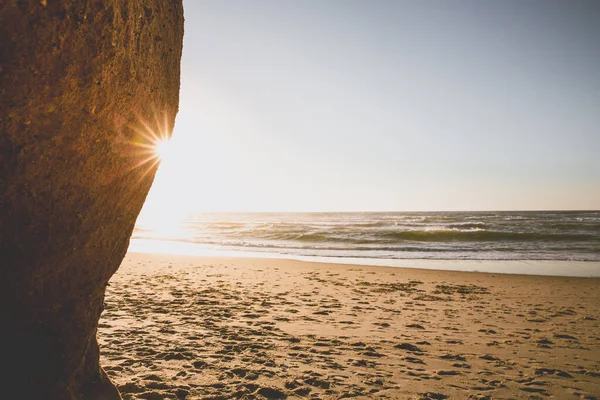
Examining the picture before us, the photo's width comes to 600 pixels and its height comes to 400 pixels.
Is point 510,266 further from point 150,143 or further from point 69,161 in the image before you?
point 69,161

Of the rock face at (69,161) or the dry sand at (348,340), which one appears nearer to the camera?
the rock face at (69,161)

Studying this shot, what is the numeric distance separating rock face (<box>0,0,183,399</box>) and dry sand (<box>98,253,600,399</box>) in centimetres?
131

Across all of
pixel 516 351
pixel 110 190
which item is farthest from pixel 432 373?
pixel 110 190

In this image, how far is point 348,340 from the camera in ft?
15.7

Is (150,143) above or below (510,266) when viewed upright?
above

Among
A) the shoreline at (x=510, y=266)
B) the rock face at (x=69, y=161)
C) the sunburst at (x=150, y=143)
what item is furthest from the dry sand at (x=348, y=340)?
the shoreline at (x=510, y=266)

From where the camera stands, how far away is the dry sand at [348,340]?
3.45 metres

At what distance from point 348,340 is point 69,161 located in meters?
4.09

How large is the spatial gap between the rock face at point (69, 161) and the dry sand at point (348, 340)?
1306 mm

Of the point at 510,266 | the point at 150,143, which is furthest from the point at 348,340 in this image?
the point at 510,266

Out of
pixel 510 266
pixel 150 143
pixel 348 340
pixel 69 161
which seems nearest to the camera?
pixel 69 161

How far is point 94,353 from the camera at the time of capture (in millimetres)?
2561

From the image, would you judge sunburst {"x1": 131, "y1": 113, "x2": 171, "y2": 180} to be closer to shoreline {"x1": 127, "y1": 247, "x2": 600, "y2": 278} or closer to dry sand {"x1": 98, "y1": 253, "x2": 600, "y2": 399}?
dry sand {"x1": 98, "y1": 253, "x2": 600, "y2": 399}

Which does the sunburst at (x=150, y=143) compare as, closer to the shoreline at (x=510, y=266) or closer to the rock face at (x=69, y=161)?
the rock face at (x=69, y=161)
